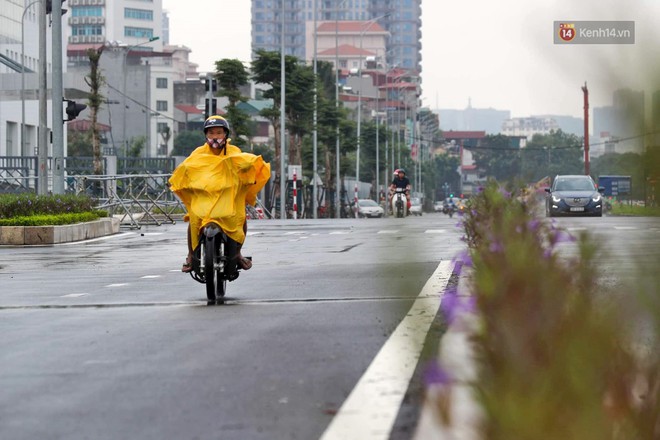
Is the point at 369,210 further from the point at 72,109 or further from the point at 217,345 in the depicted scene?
the point at 217,345

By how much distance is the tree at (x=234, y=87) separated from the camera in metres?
66.9

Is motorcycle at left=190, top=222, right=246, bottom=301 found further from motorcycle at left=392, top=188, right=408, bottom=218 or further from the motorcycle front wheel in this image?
motorcycle at left=392, top=188, right=408, bottom=218

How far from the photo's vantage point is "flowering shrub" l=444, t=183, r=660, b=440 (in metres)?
1.34

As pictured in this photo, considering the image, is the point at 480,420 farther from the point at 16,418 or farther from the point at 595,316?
the point at 16,418

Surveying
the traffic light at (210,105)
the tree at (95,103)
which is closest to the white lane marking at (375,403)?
the traffic light at (210,105)

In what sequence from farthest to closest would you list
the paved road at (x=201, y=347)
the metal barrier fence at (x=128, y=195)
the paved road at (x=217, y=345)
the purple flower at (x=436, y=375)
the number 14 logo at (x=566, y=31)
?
the metal barrier fence at (x=128, y=195) → the paved road at (x=201, y=347) → the paved road at (x=217, y=345) → the number 14 logo at (x=566, y=31) → the purple flower at (x=436, y=375)

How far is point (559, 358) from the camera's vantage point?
1.48 m

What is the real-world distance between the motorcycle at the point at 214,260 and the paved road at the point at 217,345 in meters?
0.20

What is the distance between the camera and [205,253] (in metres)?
11.2

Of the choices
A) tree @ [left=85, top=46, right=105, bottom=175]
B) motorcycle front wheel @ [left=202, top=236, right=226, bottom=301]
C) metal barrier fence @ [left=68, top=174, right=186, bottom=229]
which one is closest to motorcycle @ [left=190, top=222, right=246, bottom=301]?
motorcycle front wheel @ [left=202, top=236, right=226, bottom=301]

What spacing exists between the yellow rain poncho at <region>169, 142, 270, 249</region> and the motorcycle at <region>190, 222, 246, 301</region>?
0.28 feet

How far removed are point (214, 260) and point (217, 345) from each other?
368 cm

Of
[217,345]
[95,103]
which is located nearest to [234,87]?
[95,103]

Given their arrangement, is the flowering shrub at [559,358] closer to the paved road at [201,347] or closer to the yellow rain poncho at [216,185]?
the paved road at [201,347]
